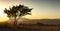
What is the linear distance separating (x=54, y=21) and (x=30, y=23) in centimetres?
394

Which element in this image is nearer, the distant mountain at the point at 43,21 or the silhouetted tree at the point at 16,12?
the distant mountain at the point at 43,21

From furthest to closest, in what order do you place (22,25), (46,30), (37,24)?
(37,24) < (22,25) < (46,30)

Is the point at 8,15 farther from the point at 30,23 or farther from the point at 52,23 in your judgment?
the point at 52,23

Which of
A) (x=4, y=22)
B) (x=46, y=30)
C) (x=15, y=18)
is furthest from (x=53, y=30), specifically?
(x=15, y=18)

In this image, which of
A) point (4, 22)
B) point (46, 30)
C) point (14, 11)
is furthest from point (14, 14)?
point (46, 30)

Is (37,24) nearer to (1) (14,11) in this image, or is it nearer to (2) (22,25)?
(2) (22,25)

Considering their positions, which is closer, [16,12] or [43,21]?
[43,21]

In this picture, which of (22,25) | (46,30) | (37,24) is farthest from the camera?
(37,24)

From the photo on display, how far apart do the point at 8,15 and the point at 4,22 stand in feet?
16.6

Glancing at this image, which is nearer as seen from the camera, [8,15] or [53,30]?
[53,30]

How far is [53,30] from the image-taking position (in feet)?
81.7

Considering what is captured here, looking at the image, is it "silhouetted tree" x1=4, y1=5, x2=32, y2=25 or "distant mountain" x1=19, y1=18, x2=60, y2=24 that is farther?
"silhouetted tree" x1=4, y1=5, x2=32, y2=25

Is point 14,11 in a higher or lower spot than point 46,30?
higher

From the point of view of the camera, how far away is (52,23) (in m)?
29.7
